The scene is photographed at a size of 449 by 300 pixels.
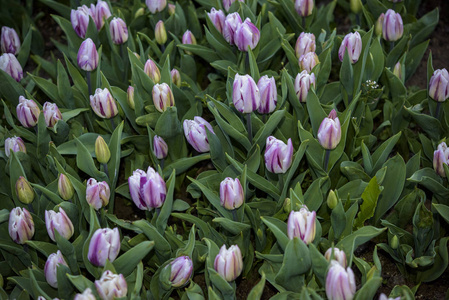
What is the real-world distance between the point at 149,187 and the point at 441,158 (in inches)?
42.5

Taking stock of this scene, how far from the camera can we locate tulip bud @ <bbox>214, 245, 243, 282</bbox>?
1.91 m

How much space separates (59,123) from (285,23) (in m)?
1.37

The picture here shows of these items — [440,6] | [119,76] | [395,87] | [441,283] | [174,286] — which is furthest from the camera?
[440,6]

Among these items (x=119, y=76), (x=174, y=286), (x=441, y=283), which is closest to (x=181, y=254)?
(x=174, y=286)

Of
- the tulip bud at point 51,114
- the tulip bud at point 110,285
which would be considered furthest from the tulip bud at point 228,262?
the tulip bud at point 51,114

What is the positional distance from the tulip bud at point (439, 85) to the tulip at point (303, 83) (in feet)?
1.58

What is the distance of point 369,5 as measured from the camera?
3172 millimetres

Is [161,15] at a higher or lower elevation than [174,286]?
higher

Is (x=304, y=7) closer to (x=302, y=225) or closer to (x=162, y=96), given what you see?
(x=162, y=96)

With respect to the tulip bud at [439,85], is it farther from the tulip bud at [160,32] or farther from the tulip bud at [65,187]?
the tulip bud at [65,187]

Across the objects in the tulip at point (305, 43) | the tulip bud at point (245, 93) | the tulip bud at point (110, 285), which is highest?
the tulip bud at point (245, 93)

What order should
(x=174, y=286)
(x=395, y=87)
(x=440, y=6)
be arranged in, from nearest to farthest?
(x=174, y=286), (x=395, y=87), (x=440, y=6)

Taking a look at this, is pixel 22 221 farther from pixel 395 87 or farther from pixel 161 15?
pixel 395 87

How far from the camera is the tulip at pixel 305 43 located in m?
2.66
